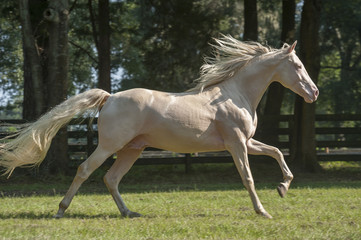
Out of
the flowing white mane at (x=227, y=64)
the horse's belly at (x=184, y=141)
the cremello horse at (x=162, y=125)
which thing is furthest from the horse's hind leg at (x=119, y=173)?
the flowing white mane at (x=227, y=64)

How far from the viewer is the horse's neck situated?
23.8 ft

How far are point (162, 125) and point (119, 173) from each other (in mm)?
1015

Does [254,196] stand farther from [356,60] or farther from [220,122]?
[356,60]

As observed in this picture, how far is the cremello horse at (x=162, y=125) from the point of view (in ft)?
21.8

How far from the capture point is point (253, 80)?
24.0 ft

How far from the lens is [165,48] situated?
18641 mm

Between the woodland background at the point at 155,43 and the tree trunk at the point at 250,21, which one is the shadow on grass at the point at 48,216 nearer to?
the woodland background at the point at 155,43

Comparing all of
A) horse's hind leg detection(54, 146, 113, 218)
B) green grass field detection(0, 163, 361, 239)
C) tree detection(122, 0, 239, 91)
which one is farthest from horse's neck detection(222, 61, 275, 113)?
tree detection(122, 0, 239, 91)

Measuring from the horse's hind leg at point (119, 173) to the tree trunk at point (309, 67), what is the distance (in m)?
8.20

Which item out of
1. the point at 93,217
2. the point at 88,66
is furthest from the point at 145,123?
the point at 88,66

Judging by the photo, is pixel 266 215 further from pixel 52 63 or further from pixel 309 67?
pixel 309 67

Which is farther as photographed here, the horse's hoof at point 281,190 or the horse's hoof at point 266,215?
the horse's hoof at point 281,190

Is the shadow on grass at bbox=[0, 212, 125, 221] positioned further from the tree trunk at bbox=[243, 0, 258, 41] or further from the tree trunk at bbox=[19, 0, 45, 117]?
the tree trunk at bbox=[243, 0, 258, 41]

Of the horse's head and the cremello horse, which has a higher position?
the horse's head
